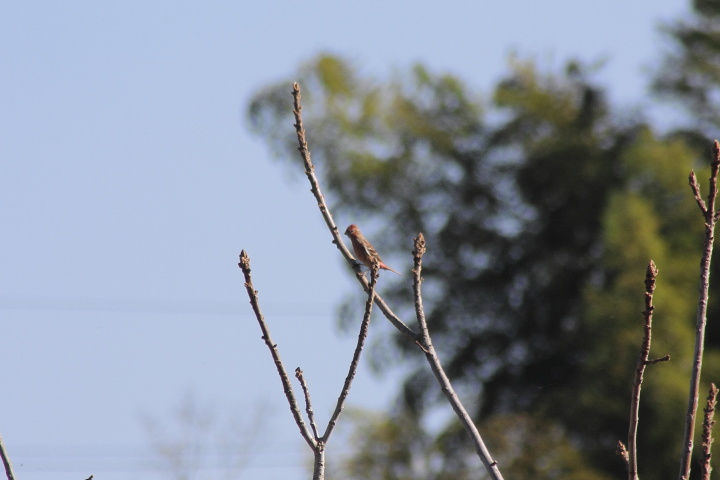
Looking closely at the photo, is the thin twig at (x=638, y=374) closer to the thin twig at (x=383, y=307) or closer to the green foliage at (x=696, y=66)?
the thin twig at (x=383, y=307)

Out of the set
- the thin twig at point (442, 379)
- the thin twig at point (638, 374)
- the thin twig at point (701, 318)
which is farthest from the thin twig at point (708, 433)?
the thin twig at point (442, 379)

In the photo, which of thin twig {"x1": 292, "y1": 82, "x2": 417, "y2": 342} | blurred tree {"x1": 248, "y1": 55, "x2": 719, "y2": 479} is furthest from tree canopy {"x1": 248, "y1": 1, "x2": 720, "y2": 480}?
thin twig {"x1": 292, "y1": 82, "x2": 417, "y2": 342}

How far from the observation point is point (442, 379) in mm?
2387

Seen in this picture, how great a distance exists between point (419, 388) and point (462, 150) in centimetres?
464

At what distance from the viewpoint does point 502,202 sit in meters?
23.1

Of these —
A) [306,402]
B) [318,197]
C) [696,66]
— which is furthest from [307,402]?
[696,66]

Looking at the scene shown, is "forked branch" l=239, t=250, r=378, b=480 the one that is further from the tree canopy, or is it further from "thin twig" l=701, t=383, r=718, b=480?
the tree canopy

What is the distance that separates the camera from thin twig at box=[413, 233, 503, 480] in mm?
2316

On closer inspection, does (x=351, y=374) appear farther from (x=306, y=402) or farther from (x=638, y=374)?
(x=638, y=374)

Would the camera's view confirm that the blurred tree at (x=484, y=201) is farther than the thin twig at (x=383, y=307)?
Yes

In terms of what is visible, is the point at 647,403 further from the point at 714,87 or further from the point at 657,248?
the point at 714,87

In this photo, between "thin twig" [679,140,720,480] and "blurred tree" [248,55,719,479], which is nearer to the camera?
"thin twig" [679,140,720,480]

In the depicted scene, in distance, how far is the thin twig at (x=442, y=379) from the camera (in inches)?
91.2

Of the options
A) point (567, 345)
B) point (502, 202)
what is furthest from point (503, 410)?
point (502, 202)
